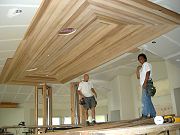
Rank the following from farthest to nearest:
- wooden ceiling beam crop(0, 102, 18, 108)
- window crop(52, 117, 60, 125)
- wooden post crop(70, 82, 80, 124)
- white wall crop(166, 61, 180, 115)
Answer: window crop(52, 117, 60, 125) < wooden ceiling beam crop(0, 102, 18, 108) < wooden post crop(70, 82, 80, 124) < white wall crop(166, 61, 180, 115)

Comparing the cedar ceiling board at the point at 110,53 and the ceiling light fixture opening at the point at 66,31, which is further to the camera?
the cedar ceiling board at the point at 110,53

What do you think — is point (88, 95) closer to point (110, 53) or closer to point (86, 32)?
point (110, 53)

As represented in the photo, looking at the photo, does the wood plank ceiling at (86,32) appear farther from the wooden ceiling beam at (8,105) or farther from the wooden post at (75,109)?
the wooden ceiling beam at (8,105)

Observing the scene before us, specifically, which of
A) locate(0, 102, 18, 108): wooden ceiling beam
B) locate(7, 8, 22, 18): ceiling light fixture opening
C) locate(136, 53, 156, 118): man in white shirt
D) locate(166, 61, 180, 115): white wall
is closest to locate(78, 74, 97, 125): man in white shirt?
locate(136, 53, 156, 118): man in white shirt

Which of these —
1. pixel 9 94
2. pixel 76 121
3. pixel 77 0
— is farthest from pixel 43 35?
pixel 9 94

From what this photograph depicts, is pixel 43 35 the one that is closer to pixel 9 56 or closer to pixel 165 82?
pixel 9 56

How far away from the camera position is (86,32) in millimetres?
4152

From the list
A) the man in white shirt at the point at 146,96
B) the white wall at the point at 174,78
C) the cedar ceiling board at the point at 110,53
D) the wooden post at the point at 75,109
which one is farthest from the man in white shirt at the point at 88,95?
the white wall at the point at 174,78

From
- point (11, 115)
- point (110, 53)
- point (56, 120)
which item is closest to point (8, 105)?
point (11, 115)

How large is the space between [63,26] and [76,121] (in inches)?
164

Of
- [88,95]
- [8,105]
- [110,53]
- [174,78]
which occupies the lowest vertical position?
[88,95]

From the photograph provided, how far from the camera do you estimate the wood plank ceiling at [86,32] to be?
328 centimetres

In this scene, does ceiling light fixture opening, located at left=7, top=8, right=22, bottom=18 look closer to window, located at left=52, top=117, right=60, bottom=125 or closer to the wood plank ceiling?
the wood plank ceiling

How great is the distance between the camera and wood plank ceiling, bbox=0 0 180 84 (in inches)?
129
